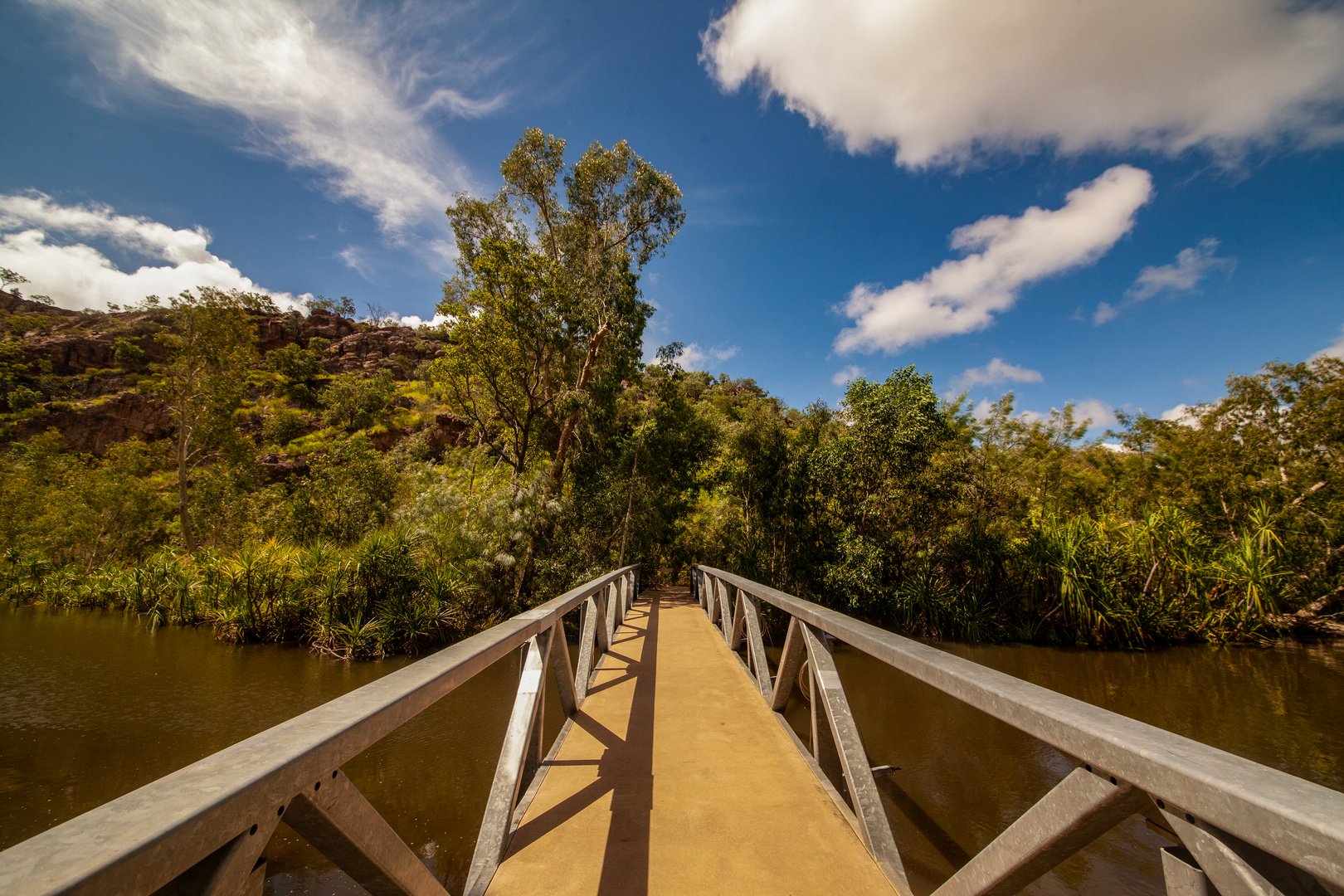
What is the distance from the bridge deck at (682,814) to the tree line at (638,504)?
25.3 feet

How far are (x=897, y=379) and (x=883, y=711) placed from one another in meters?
13.0

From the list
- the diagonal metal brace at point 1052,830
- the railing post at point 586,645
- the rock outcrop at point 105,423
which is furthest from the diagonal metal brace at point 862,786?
the rock outcrop at point 105,423

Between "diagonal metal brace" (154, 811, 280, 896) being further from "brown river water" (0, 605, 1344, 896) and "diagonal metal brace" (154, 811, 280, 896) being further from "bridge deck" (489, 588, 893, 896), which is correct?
"brown river water" (0, 605, 1344, 896)

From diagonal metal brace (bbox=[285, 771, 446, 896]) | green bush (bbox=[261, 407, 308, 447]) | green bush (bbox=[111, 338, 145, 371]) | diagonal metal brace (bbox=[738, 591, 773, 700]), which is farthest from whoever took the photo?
green bush (bbox=[111, 338, 145, 371])

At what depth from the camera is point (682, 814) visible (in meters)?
1.99

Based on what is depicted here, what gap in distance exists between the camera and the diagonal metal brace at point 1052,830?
0.86 m

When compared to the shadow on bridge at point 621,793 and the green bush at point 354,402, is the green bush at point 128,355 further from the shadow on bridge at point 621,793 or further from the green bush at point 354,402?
the shadow on bridge at point 621,793

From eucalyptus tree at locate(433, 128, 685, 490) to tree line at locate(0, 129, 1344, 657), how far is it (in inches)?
2.9

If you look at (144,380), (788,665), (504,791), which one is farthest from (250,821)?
(144,380)

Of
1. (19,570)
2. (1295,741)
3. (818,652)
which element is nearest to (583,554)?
(818,652)

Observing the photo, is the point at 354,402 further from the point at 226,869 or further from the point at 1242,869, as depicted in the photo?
the point at 1242,869

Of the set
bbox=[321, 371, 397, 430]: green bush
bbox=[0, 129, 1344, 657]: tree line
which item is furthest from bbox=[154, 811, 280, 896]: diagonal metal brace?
bbox=[321, 371, 397, 430]: green bush

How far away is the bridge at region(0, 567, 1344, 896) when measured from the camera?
57 cm

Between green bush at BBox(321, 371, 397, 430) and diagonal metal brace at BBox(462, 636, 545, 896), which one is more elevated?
green bush at BBox(321, 371, 397, 430)
